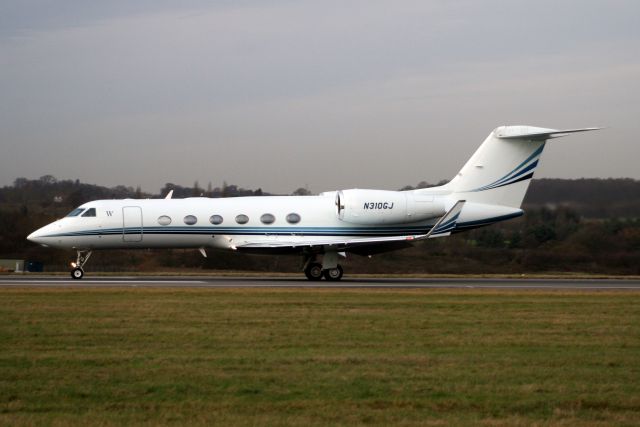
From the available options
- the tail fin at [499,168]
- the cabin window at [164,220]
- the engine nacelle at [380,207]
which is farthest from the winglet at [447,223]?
the cabin window at [164,220]

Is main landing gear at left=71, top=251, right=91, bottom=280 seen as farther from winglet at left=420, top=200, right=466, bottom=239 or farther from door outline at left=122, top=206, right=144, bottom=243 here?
winglet at left=420, top=200, right=466, bottom=239

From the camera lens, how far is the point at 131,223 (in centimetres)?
2905

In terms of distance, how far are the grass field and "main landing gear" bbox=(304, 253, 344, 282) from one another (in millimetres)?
10207

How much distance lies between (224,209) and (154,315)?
12567mm

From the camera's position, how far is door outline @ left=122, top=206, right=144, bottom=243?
2905cm

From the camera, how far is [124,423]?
8852 mm

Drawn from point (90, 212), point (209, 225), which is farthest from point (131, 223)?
point (209, 225)

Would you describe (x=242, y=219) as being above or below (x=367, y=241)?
above

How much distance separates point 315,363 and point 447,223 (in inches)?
674

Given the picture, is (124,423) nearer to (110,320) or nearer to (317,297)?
(110,320)

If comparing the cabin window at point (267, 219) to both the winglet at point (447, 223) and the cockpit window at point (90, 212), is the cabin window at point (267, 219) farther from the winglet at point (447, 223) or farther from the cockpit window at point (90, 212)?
the cockpit window at point (90, 212)

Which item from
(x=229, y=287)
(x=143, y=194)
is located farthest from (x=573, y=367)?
(x=143, y=194)

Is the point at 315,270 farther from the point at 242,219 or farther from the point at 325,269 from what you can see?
the point at 242,219

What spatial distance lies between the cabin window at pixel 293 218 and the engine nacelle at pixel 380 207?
1.39m
